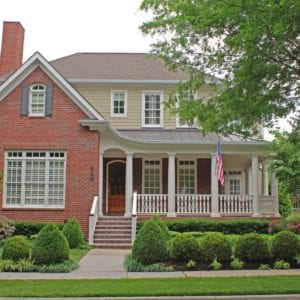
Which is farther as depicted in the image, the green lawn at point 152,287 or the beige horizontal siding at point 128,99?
the beige horizontal siding at point 128,99

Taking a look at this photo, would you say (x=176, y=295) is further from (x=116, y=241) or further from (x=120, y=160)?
(x=120, y=160)

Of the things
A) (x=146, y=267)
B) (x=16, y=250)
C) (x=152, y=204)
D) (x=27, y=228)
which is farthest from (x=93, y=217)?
(x=146, y=267)

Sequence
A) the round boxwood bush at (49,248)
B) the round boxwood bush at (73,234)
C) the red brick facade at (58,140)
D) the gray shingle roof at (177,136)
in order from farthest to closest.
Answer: the gray shingle roof at (177,136) → the red brick facade at (58,140) → the round boxwood bush at (73,234) → the round boxwood bush at (49,248)

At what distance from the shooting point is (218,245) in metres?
12.8

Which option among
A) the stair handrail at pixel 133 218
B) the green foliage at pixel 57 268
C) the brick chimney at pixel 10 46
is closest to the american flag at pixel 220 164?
the stair handrail at pixel 133 218

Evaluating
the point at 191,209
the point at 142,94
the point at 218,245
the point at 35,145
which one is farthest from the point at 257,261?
the point at 142,94

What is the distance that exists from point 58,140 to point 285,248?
439 inches

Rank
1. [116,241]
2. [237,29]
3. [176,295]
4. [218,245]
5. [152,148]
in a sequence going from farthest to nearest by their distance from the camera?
[152,148]
[116,241]
[218,245]
[237,29]
[176,295]

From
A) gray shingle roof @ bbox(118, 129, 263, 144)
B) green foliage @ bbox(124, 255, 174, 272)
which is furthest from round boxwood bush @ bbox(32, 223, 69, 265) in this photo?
gray shingle roof @ bbox(118, 129, 263, 144)

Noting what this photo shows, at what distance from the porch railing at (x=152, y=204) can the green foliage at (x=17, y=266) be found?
9819mm

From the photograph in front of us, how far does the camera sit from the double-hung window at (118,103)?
2534cm

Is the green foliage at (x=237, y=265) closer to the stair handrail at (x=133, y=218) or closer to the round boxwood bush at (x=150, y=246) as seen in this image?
the round boxwood bush at (x=150, y=246)

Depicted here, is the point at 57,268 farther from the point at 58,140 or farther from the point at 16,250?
the point at 58,140

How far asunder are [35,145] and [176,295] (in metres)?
13.2
